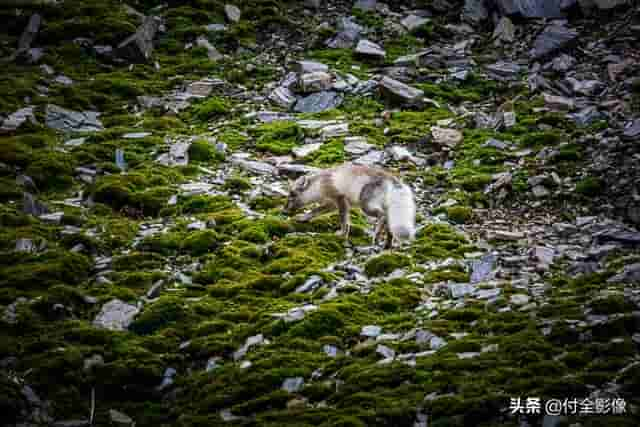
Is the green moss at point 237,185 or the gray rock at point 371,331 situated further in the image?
the green moss at point 237,185

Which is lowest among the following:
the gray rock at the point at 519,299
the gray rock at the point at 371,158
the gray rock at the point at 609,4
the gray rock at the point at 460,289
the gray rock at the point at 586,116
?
the gray rock at the point at 371,158

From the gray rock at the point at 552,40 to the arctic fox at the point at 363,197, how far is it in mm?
15511

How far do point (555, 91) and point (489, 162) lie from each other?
6.31 meters

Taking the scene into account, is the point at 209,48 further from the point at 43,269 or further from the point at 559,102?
the point at 43,269

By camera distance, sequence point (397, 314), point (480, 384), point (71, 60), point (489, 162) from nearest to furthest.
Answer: point (480, 384) → point (397, 314) → point (489, 162) → point (71, 60)

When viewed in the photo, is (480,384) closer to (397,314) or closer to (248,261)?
(397,314)

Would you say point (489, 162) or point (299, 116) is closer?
point (489, 162)

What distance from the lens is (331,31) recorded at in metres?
34.3

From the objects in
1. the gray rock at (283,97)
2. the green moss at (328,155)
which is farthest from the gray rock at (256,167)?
the gray rock at (283,97)

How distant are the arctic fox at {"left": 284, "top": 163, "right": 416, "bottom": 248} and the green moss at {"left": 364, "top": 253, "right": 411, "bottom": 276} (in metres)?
0.53

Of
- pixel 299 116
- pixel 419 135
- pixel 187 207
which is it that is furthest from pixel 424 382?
pixel 299 116

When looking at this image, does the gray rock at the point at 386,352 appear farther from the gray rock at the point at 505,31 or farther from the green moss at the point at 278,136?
the gray rock at the point at 505,31

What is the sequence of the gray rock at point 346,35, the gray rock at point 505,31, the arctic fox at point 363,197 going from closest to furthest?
the arctic fox at point 363,197 → the gray rock at point 505,31 → the gray rock at point 346,35

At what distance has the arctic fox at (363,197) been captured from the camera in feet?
56.0
